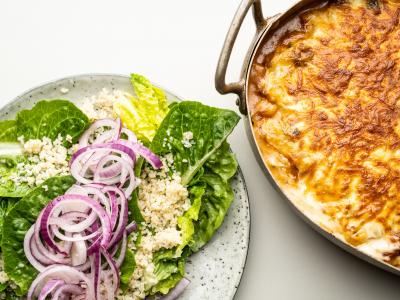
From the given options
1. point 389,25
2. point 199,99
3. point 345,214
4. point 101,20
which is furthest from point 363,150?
point 101,20

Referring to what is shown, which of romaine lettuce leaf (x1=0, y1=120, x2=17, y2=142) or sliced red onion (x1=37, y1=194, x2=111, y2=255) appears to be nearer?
sliced red onion (x1=37, y1=194, x2=111, y2=255)

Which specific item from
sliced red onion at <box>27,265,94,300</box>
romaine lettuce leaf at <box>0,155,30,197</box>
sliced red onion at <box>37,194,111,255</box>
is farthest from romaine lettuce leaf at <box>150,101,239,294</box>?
romaine lettuce leaf at <box>0,155,30,197</box>

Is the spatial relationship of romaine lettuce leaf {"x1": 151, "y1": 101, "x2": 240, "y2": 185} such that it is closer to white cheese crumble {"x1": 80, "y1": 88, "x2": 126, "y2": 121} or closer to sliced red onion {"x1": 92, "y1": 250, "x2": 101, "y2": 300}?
white cheese crumble {"x1": 80, "y1": 88, "x2": 126, "y2": 121}

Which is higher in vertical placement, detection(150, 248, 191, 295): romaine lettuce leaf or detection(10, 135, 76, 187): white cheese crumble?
detection(10, 135, 76, 187): white cheese crumble

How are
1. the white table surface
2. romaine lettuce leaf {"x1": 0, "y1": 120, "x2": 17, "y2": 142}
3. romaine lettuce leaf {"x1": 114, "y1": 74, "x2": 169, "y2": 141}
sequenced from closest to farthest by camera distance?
romaine lettuce leaf {"x1": 0, "y1": 120, "x2": 17, "y2": 142}, romaine lettuce leaf {"x1": 114, "y1": 74, "x2": 169, "y2": 141}, the white table surface

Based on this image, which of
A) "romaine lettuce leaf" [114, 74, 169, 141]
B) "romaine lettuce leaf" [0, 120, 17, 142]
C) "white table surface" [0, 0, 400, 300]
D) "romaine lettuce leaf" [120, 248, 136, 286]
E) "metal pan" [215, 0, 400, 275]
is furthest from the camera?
"white table surface" [0, 0, 400, 300]

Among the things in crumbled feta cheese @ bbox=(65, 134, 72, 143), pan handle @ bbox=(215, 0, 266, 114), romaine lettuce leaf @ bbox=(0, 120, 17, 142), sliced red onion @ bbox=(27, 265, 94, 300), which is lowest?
sliced red onion @ bbox=(27, 265, 94, 300)

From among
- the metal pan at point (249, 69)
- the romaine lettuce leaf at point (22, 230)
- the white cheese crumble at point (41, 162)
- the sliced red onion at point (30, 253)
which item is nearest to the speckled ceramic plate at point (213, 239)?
the white cheese crumble at point (41, 162)
